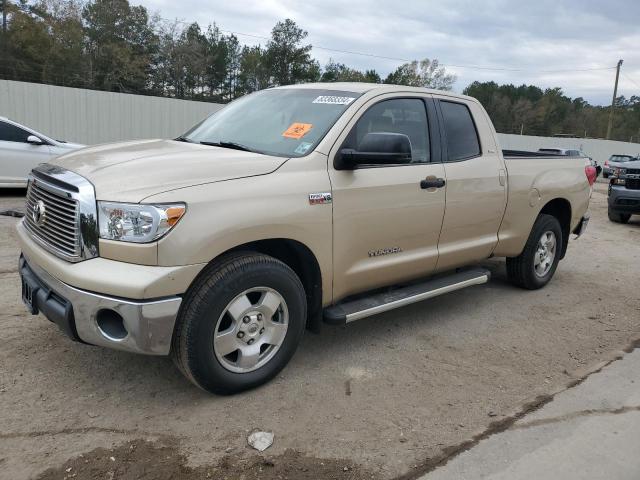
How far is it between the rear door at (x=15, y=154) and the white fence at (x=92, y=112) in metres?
8.27

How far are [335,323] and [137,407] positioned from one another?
1313 mm

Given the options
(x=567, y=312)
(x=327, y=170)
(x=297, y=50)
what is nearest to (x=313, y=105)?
(x=327, y=170)

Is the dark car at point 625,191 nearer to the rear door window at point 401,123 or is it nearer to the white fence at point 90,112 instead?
the rear door window at point 401,123

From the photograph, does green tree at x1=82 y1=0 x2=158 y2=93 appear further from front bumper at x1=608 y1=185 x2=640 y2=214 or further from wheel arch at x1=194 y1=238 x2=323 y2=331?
wheel arch at x1=194 y1=238 x2=323 y2=331

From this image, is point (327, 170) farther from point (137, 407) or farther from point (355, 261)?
point (137, 407)

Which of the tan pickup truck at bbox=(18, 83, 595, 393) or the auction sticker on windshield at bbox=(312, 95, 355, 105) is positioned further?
the auction sticker on windshield at bbox=(312, 95, 355, 105)

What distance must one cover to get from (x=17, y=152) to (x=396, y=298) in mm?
8559

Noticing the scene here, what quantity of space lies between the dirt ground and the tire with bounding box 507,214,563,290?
2.14 feet

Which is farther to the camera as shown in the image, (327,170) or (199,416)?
(327,170)

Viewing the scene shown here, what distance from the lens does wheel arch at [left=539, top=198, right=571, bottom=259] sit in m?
5.87

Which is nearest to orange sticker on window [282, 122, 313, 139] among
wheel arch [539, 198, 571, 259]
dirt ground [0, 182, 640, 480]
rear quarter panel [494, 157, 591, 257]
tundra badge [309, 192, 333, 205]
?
tundra badge [309, 192, 333, 205]

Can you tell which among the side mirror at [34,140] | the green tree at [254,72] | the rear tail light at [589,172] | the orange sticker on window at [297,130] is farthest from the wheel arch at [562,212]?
the green tree at [254,72]

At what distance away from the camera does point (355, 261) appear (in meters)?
3.72

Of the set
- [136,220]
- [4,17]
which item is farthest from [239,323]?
[4,17]
